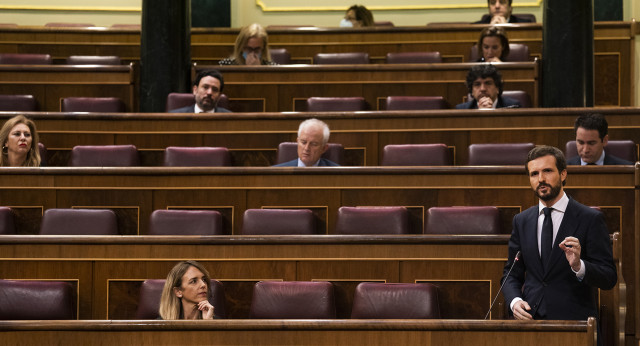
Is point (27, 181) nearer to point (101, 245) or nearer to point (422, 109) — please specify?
point (101, 245)

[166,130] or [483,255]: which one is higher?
[166,130]

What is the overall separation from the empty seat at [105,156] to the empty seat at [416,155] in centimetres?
81

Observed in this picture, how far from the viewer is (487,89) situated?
345cm

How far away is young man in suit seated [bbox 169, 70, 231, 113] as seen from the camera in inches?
139

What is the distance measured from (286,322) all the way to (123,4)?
4282 mm

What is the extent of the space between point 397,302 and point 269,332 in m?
Result: 0.50

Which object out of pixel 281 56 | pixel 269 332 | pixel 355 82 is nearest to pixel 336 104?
pixel 355 82

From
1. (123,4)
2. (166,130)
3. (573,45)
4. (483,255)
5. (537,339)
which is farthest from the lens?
(123,4)

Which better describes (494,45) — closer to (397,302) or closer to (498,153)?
(498,153)

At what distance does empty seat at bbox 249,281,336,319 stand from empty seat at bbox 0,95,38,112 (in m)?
Answer: 1.78

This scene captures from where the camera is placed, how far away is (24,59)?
14.0ft

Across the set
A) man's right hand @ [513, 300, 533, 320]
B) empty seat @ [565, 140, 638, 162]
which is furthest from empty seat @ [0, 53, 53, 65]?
man's right hand @ [513, 300, 533, 320]

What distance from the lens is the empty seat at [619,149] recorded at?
3.08 meters

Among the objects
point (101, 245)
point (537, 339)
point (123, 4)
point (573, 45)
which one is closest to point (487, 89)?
point (573, 45)
